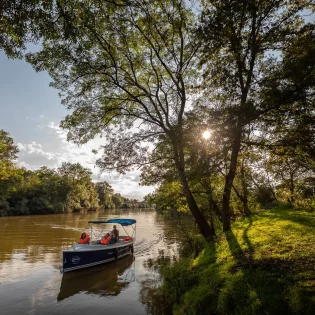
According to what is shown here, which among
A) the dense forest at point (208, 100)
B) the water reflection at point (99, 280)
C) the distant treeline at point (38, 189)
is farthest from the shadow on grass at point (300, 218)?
the distant treeline at point (38, 189)

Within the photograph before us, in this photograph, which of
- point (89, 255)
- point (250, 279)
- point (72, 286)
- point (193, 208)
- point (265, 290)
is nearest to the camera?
point (265, 290)

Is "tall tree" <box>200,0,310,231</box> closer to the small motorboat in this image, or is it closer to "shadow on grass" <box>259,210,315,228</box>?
"shadow on grass" <box>259,210,315,228</box>

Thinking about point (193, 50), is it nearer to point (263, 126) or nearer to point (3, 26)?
point (263, 126)

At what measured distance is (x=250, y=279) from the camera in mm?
6582

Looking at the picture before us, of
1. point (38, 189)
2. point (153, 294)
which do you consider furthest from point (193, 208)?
point (38, 189)

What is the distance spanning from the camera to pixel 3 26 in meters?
5.32

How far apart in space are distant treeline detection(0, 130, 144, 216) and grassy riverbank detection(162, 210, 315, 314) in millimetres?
36597

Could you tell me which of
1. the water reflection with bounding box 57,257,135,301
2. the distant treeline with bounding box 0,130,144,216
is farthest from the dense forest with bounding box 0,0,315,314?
the distant treeline with bounding box 0,130,144,216

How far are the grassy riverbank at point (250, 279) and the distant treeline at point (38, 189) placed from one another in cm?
3660

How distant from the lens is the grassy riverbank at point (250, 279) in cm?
552

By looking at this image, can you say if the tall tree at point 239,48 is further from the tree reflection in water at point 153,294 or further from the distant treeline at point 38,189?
the distant treeline at point 38,189

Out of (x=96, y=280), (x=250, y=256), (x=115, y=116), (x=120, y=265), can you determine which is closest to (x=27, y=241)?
(x=120, y=265)

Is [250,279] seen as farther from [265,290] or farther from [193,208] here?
[193,208]

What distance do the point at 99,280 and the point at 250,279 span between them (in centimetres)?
917
